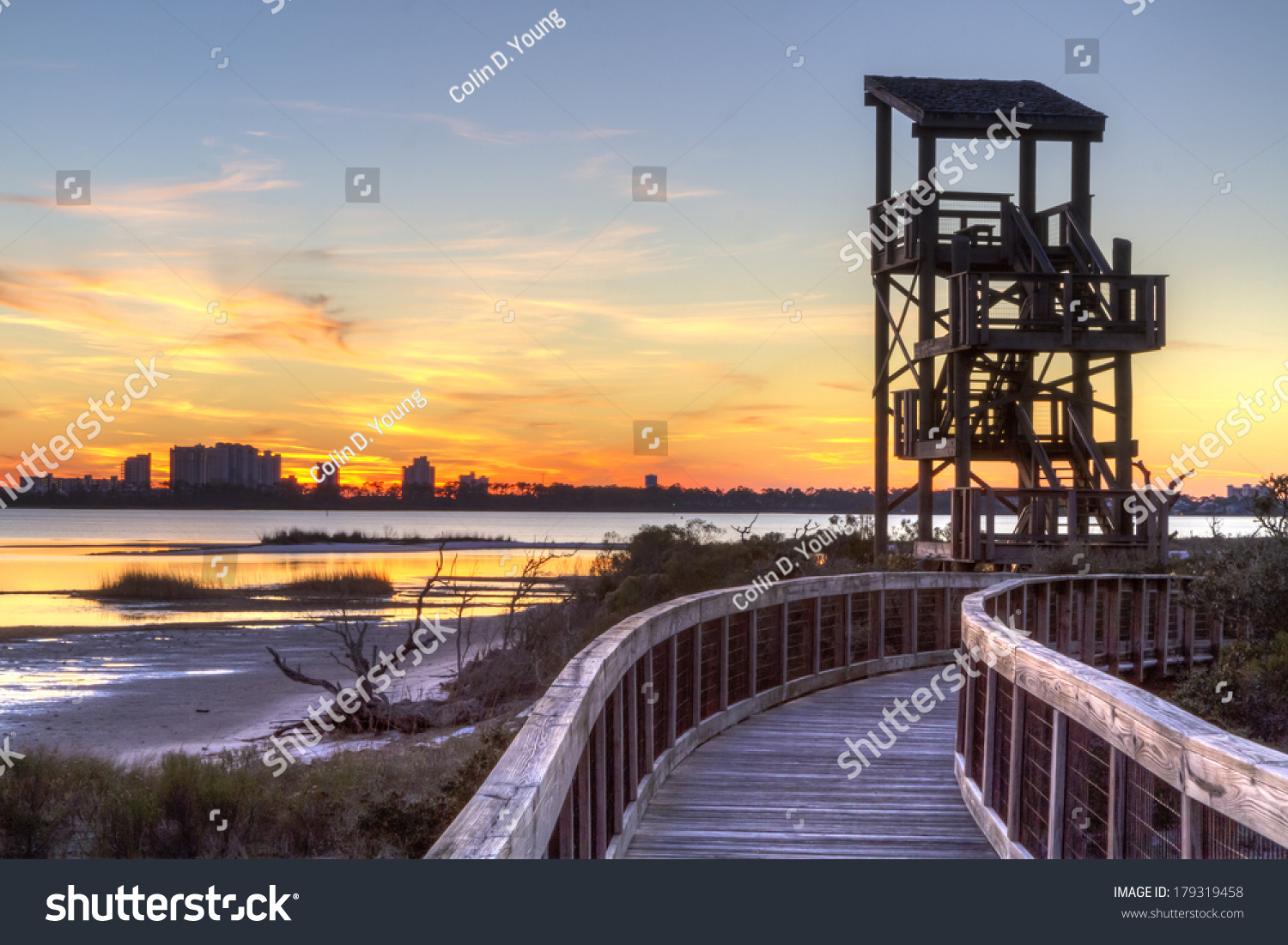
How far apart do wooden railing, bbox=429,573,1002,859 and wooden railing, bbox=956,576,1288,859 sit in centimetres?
171

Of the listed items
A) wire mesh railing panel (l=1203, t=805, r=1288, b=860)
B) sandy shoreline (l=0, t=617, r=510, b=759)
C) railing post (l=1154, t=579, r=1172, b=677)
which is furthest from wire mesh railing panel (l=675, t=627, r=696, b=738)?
sandy shoreline (l=0, t=617, r=510, b=759)

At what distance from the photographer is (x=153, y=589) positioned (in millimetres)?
49188

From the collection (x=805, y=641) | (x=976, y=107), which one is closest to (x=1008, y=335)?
(x=976, y=107)

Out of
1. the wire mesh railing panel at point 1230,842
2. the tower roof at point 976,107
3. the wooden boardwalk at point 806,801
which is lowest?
the wooden boardwalk at point 806,801

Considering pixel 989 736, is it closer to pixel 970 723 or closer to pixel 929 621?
pixel 970 723

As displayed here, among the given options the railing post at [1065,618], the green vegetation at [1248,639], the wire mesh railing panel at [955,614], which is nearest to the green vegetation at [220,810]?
the railing post at [1065,618]

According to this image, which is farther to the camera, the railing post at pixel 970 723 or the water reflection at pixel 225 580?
the water reflection at pixel 225 580

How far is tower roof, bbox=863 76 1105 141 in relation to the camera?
24.0m

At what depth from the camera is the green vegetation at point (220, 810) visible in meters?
11.2

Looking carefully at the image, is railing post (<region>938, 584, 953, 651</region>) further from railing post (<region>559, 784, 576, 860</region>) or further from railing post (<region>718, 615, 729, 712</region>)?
railing post (<region>559, 784, 576, 860</region>)

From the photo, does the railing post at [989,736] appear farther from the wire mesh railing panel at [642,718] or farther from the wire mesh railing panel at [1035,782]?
the wire mesh railing panel at [642,718]

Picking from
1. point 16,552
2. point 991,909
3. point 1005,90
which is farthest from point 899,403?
point 16,552

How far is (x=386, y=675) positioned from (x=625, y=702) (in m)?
20.3

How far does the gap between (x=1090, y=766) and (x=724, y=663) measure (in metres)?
2.71
